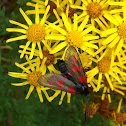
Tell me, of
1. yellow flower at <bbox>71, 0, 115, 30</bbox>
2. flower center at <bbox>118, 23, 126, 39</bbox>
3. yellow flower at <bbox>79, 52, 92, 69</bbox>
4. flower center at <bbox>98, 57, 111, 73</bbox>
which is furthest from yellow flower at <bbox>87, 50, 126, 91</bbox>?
yellow flower at <bbox>71, 0, 115, 30</bbox>

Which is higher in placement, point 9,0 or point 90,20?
point 9,0

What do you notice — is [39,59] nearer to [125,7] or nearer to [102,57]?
[102,57]

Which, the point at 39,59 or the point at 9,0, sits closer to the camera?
the point at 39,59

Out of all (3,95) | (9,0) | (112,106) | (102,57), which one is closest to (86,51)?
(102,57)

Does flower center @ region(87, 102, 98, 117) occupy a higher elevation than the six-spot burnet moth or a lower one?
lower

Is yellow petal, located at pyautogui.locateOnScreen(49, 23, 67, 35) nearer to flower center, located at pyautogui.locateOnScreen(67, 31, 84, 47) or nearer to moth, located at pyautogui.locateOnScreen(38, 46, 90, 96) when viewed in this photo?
flower center, located at pyautogui.locateOnScreen(67, 31, 84, 47)

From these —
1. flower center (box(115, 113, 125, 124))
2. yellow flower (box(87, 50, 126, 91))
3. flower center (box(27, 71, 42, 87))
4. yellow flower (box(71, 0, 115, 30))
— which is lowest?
flower center (box(115, 113, 125, 124))

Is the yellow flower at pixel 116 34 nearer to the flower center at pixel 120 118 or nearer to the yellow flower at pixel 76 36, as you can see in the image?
the yellow flower at pixel 76 36
